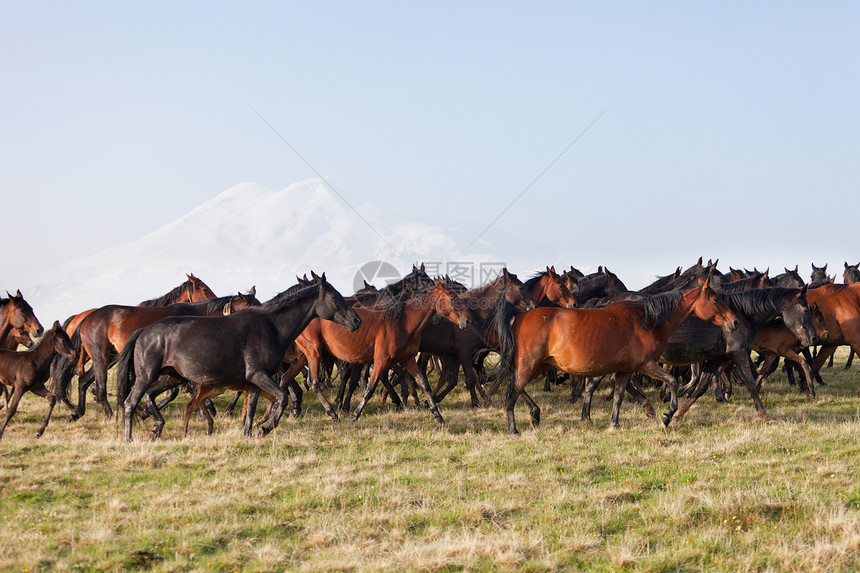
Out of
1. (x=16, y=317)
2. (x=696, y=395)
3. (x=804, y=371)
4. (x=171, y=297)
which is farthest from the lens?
(x=171, y=297)

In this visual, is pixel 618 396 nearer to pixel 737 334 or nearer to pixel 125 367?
pixel 737 334

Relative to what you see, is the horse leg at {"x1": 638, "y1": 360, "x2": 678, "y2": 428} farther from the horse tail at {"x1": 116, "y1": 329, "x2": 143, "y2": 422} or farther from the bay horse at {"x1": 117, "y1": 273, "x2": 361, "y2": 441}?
the horse tail at {"x1": 116, "y1": 329, "x2": 143, "y2": 422}

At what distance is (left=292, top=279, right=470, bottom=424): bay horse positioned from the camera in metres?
10.7

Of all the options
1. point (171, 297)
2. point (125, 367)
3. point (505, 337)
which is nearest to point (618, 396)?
point (505, 337)

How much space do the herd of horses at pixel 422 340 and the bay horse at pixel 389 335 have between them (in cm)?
2

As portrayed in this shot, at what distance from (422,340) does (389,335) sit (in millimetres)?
1616

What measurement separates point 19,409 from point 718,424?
11.1 meters

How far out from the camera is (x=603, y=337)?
950 centimetres

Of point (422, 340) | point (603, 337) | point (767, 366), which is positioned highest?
point (422, 340)

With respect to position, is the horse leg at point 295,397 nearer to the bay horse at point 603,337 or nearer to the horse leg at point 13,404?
the bay horse at point 603,337

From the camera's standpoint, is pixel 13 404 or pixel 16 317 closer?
pixel 13 404

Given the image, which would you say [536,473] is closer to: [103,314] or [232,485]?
[232,485]

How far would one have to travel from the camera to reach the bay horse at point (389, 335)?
10.7 metres

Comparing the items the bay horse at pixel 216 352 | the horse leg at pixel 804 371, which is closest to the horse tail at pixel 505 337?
the bay horse at pixel 216 352
